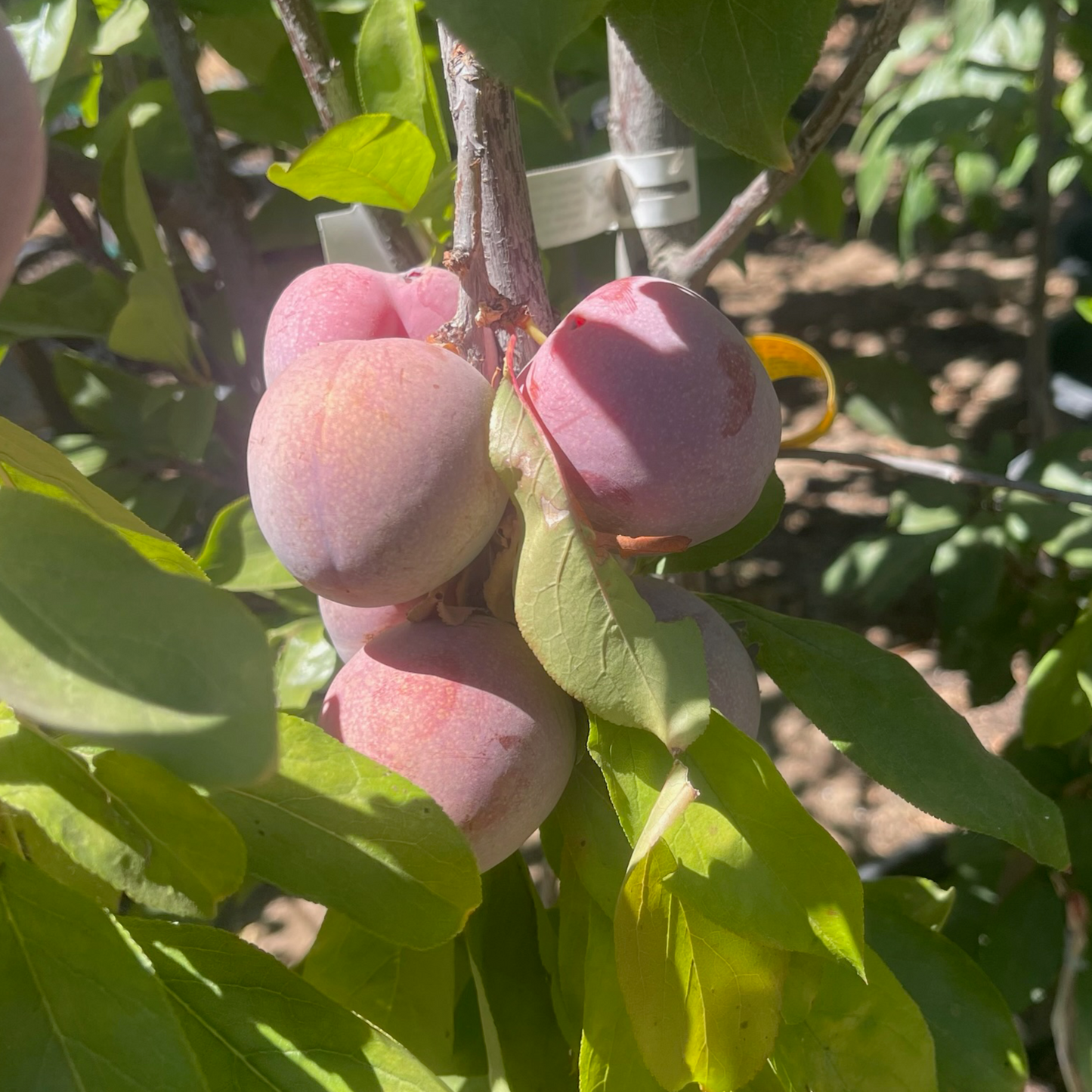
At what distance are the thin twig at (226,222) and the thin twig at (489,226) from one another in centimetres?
39

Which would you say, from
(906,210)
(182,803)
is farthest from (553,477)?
(906,210)

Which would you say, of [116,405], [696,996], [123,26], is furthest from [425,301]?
[116,405]

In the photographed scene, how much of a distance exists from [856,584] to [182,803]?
1.08m

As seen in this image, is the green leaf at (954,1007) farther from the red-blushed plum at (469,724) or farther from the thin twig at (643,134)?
the thin twig at (643,134)

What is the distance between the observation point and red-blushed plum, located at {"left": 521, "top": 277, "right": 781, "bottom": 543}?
17.2 inches

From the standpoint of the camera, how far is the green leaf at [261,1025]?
45 centimetres

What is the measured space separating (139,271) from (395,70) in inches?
12.8

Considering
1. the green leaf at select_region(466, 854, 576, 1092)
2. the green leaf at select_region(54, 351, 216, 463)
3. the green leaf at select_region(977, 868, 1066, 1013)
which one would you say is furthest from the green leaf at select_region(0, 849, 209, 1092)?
the green leaf at select_region(977, 868, 1066, 1013)

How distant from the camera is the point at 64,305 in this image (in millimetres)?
859

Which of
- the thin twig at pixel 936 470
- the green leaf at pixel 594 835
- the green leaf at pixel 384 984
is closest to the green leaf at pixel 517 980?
the green leaf at pixel 384 984

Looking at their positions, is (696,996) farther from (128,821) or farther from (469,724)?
(128,821)

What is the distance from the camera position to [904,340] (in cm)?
282

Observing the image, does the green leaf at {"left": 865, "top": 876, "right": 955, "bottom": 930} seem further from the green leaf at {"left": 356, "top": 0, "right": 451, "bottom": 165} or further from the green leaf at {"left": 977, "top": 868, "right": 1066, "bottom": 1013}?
the green leaf at {"left": 356, "top": 0, "right": 451, "bottom": 165}

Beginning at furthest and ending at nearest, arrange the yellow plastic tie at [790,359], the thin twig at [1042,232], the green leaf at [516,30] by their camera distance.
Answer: the thin twig at [1042,232], the yellow plastic tie at [790,359], the green leaf at [516,30]
